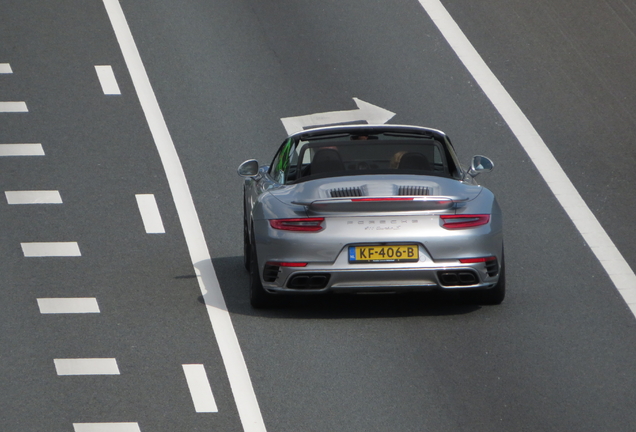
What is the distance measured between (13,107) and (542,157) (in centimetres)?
720

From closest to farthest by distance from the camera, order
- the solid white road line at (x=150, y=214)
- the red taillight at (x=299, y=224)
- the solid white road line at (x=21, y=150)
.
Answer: the red taillight at (x=299, y=224) < the solid white road line at (x=150, y=214) < the solid white road line at (x=21, y=150)

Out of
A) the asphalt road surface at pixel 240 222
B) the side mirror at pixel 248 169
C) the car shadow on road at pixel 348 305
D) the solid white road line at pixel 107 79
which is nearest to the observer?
the asphalt road surface at pixel 240 222

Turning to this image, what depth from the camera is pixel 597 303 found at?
9.94 m

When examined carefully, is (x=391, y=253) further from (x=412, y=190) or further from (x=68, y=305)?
(x=68, y=305)

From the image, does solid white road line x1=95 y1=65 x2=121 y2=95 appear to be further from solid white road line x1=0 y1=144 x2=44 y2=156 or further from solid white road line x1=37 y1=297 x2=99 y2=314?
solid white road line x1=37 y1=297 x2=99 y2=314

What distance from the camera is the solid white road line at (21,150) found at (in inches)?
571

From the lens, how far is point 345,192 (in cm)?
907

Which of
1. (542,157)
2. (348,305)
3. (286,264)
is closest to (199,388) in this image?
(286,264)

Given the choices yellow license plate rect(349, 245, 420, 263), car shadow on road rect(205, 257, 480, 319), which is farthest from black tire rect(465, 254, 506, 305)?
yellow license plate rect(349, 245, 420, 263)

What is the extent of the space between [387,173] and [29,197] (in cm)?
535

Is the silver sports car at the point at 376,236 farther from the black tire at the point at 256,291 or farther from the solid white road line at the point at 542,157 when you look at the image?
the solid white road line at the point at 542,157

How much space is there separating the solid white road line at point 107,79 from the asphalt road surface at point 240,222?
6 centimetres

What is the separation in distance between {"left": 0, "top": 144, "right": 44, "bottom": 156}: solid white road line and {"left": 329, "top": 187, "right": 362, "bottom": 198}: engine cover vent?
6.50m

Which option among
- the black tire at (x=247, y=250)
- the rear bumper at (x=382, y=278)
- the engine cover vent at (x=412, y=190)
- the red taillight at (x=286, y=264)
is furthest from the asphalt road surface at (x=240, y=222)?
the engine cover vent at (x=412, y=190)
